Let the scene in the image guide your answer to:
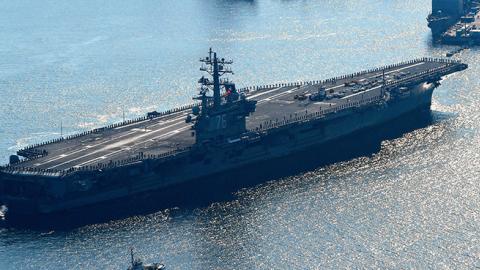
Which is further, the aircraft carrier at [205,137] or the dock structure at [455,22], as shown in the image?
the dock structure at [455,22]

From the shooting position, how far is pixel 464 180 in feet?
316

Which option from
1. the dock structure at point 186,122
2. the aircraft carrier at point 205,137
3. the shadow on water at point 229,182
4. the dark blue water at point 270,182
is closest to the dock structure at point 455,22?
the dark blue water at point 270,182

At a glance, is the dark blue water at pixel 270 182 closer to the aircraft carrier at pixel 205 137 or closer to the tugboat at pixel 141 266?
the tugboat at pixel 141 266

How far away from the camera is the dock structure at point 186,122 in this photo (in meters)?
97.6

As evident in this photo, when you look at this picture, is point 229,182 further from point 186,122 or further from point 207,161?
point 186,122

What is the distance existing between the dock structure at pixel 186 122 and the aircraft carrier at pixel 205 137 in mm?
104

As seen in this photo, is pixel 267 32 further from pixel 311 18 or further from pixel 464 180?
pixel 464 180

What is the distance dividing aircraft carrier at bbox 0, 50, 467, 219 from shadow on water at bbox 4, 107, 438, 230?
2.47ft

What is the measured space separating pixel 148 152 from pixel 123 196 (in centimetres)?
590

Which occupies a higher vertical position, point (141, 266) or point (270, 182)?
point (141, 266)

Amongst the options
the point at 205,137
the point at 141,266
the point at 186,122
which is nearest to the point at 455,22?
the point at 186,122

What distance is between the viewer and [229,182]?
100m

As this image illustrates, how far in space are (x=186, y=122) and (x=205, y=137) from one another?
13.7ft

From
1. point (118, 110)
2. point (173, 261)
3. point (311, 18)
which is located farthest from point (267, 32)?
point (173, 261)
